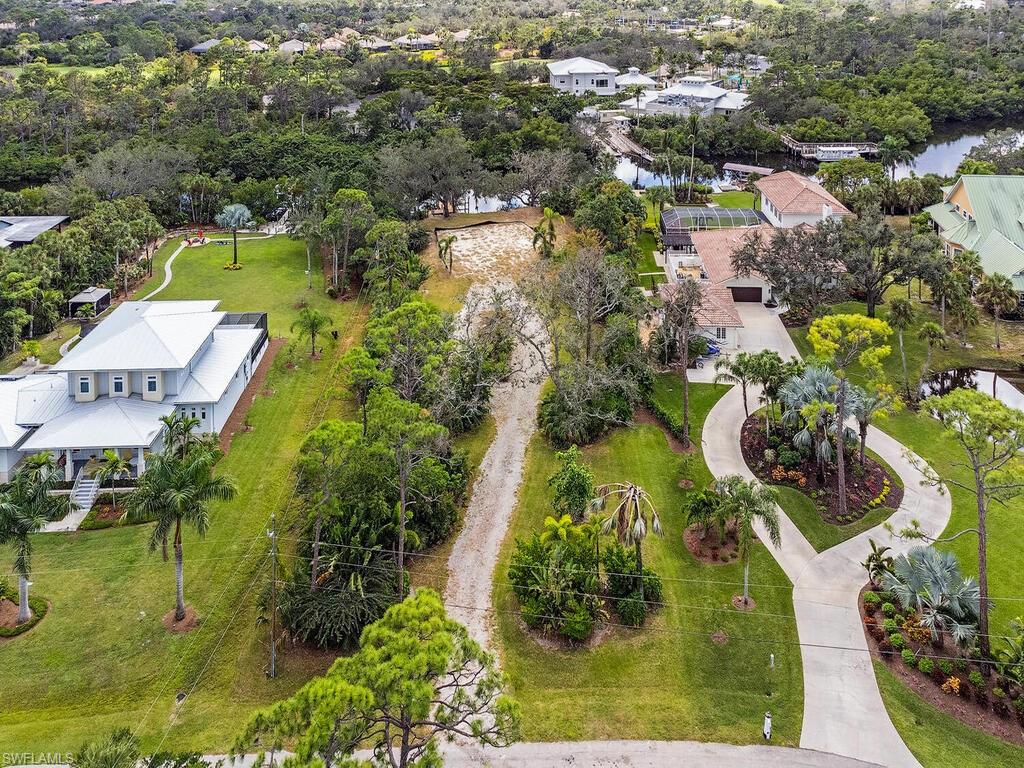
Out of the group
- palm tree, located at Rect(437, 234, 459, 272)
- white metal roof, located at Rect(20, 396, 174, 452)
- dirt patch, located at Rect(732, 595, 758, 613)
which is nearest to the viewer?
dirt patch, located at Rect(732, 595, 758, 613)

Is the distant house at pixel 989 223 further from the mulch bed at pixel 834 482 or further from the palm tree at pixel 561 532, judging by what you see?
the palm tree at pixel 561 532

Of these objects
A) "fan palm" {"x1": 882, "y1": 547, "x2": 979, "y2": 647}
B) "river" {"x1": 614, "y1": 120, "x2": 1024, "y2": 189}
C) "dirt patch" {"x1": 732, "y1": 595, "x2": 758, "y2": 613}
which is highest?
"river" {"x1": 614, "y1": 120, "x2": 1024, "y2": 189}

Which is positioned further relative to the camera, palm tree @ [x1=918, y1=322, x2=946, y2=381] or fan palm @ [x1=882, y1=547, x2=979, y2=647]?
palm tree @ [x1=918, y1=322, x2=946, y2=381]

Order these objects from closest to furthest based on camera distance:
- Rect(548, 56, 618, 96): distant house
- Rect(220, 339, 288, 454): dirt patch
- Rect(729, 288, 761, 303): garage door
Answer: Rect(220, 339, 288, 454): dirt patch
Rect(729, 288, 761, 303): garage door
Rect(548, 56, 618, 96): distant house

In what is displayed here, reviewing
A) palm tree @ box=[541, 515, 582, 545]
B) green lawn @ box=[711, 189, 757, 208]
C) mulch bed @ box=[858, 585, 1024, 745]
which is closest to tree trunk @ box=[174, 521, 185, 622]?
palm tree @ box=[541, 515, 582, 545]

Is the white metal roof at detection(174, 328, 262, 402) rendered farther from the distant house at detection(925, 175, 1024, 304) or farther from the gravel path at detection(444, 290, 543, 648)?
the distant house at detection(925, 175, 1024, 304)

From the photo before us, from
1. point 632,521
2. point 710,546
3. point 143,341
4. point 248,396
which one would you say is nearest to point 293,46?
point 248,396

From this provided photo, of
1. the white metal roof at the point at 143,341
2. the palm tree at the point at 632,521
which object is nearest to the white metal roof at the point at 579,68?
the white metal roof at the point at 143,341
